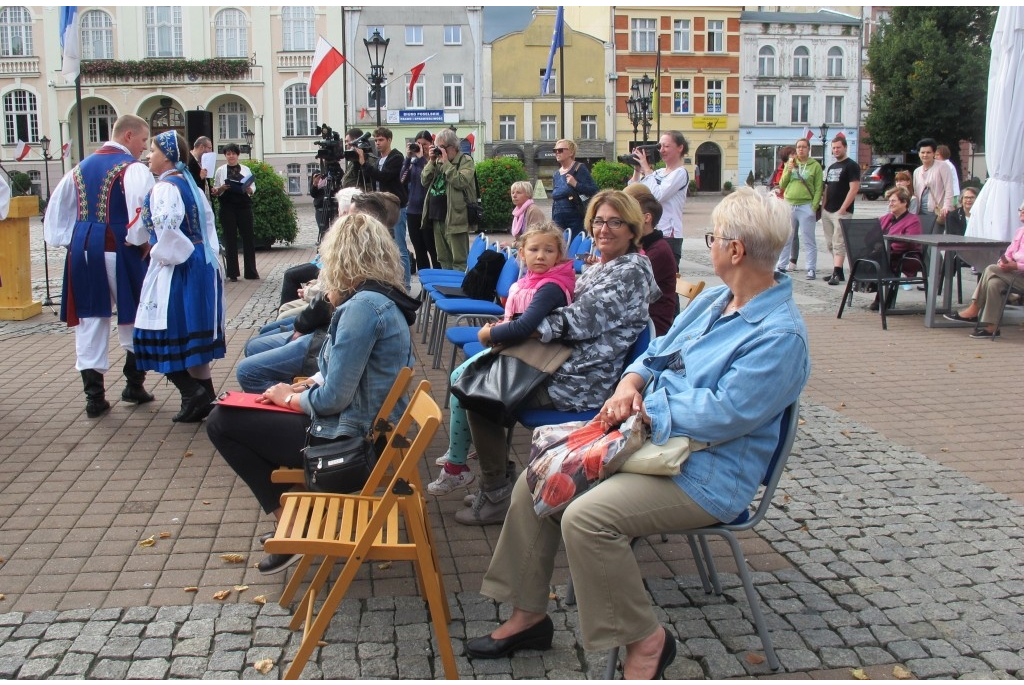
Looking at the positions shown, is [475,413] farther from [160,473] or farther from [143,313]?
[143,313]

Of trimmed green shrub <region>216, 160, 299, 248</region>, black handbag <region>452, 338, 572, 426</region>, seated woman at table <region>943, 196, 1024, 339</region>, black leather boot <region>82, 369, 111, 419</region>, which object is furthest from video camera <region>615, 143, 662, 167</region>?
trimmed green shrub <region>216, 160, 299, 248</region>

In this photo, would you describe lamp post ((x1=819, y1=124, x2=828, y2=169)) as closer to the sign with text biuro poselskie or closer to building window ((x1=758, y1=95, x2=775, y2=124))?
building window ((x1=758, y1=95, x2=775, y2=124))

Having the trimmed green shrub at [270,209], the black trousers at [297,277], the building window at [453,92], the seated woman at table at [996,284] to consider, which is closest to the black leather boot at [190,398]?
the black trousers at [297,277]

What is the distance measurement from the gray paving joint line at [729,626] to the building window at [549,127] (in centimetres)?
5376

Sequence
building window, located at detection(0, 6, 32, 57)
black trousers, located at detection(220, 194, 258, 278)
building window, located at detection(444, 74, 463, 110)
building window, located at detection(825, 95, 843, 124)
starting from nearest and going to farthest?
black trousers, located at detection(220, 194, 258, 278)
building window, located at detection(0, 6, 32, 57)
building window, located at detection(444, 74, 463, 110)
building window, located at detection(825, 95, 843, 124)

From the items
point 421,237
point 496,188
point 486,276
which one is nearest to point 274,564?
point 486,276

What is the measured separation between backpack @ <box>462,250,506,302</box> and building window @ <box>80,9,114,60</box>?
47792 millimetres

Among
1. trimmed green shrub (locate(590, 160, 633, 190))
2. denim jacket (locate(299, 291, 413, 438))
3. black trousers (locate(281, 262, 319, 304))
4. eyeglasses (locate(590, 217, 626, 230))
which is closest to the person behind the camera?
denim jacket (locate(299, 291, 413, 438))

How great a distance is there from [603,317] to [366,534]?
5.10 feet

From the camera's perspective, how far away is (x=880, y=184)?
4303cm

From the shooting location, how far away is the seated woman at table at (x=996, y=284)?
28.8 feet

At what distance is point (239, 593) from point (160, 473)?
175 cm

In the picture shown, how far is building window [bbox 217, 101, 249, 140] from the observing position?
166 feet

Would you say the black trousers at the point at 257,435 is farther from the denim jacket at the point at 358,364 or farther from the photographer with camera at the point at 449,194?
the photographer with camera at the point at 449,194
